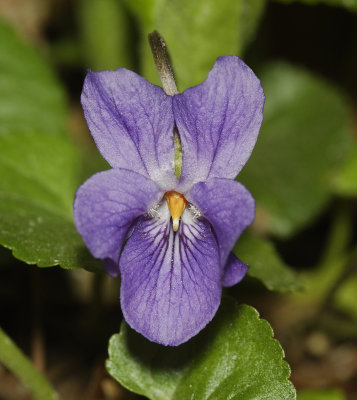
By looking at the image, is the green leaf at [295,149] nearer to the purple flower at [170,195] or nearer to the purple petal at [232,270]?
the purple flower at [170,195]

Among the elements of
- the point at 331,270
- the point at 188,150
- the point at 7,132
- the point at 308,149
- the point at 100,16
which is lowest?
the point at 331,270

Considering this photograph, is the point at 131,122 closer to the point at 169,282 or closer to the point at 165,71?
the point at 165,71

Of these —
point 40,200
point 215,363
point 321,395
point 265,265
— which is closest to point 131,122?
point 215,363

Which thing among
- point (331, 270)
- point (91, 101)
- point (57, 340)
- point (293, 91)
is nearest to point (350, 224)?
point (331, 270)

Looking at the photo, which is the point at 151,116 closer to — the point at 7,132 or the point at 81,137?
the point at 7,132

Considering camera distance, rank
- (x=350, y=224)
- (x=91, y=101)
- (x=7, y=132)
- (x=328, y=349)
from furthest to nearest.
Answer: (x=350, y=224) → (x=328, y=349) → (x=7, y=132) → (x=91, y=101)

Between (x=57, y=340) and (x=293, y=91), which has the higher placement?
(x=293, y=91)
